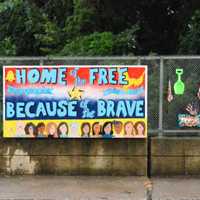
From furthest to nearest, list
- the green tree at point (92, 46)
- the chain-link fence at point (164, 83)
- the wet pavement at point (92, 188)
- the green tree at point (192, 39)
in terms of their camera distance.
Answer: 1. the green tree at point (192, 39)
2. the green tree at point (92, 46)
3. the chain-link fence at point (164, 83)
4. the wet pavement at point (92, 188)

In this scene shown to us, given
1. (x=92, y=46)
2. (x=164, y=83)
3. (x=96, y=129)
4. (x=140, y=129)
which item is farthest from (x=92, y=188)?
(x=92, y=46)

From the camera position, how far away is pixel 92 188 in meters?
9.51

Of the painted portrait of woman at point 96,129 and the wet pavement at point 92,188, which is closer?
the wet pavement at point 92,188

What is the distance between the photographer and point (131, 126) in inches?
409

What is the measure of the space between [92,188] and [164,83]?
244 cm

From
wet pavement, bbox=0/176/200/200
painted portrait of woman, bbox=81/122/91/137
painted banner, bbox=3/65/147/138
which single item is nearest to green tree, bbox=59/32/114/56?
painted banner, bbox=3/65/147/138

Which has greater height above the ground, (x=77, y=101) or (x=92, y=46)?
(x=92, y=46)

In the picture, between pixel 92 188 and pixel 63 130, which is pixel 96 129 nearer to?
pixel 63 130

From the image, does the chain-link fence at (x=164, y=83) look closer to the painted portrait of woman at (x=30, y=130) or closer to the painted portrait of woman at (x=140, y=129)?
the painted portrait of woman at (x=140, y=129)

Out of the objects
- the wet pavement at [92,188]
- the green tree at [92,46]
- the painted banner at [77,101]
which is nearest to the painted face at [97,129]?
the painted banner at [77,101]

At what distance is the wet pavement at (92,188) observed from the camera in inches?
353

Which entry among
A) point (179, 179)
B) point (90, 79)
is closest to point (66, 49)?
point (90, 79)

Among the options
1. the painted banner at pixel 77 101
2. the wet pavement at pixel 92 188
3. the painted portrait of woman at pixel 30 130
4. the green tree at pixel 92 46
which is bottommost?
the wet pavement at pixel 92 188

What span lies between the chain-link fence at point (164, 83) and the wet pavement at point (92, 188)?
0.99m
